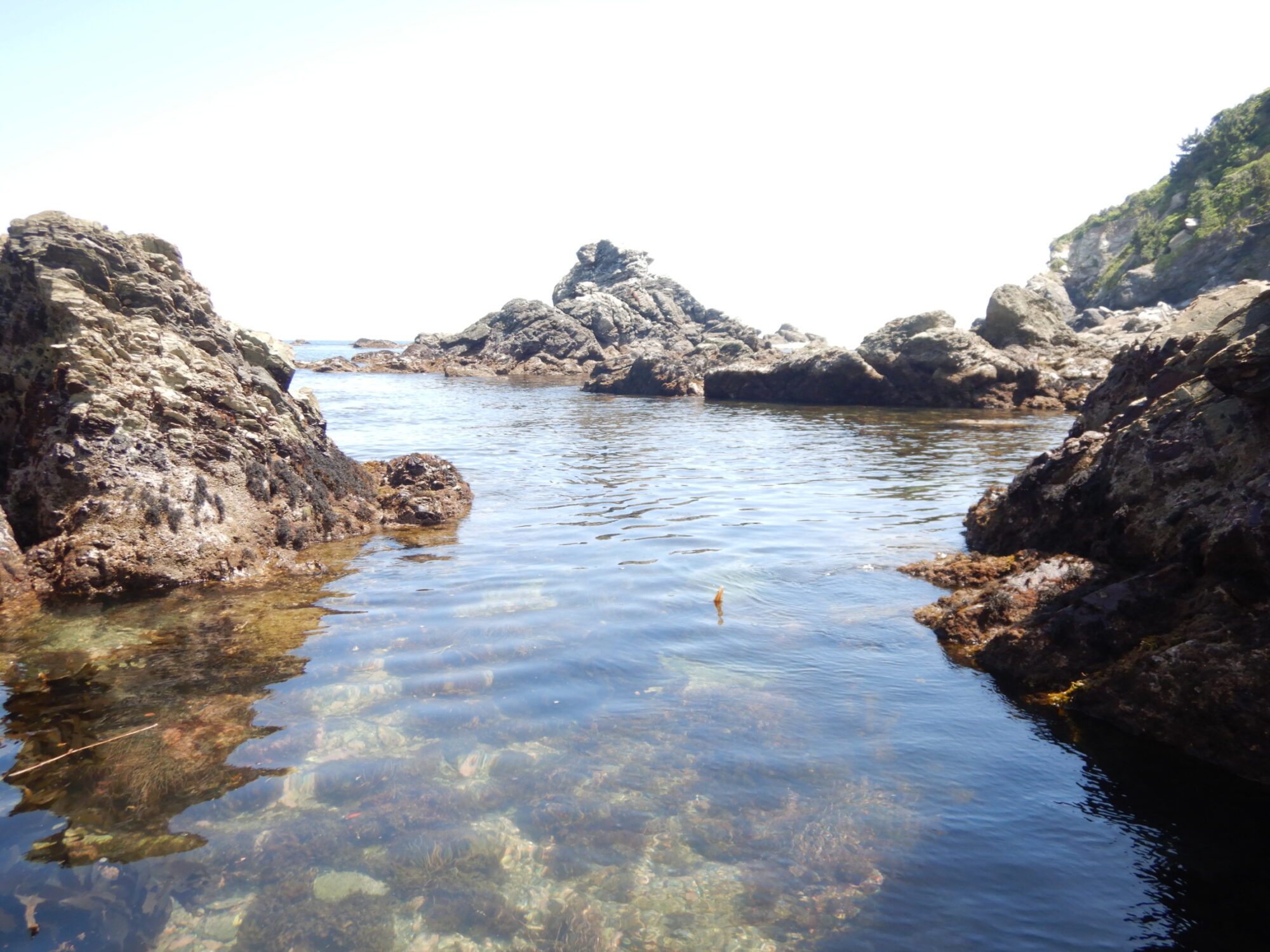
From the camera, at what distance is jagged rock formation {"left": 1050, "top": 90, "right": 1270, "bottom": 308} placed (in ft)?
201

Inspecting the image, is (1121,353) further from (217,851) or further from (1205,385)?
(217,851)

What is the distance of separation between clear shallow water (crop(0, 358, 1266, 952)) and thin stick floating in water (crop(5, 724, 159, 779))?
0.05m

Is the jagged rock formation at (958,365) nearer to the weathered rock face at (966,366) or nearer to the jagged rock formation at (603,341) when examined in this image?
the weathered rock face at (966,366)

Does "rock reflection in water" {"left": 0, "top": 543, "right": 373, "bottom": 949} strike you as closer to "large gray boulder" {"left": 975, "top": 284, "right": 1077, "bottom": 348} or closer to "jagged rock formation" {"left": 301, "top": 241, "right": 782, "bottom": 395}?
"large gray boulder" {"left": 975, "top": 284, "right": 1077, "bottom": 348}

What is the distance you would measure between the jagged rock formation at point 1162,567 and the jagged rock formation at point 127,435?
770cm

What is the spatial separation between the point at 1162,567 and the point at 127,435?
9.95 m

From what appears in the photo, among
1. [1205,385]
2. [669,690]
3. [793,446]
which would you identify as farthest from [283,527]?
[793,446]

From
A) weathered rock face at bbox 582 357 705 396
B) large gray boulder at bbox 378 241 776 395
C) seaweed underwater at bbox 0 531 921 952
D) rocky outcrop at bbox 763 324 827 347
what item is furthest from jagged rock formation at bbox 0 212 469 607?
rocky outcrop at bbox 763 324 827 347

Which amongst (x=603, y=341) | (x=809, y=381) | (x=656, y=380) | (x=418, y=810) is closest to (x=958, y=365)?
(x=809, y=381)

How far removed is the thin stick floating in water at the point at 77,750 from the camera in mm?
4109

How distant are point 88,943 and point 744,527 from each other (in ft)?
29.9

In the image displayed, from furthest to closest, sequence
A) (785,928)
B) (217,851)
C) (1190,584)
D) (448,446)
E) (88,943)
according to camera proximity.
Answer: (448,446), (1190,584), (217,851), (785,928), (88,943)

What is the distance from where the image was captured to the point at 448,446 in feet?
66.5

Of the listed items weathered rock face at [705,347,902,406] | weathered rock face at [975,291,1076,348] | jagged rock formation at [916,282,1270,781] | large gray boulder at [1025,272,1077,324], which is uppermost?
large gray boulder at [1025,272,1077,324]
